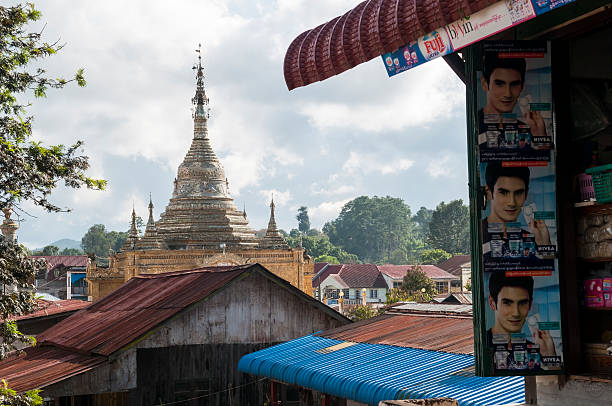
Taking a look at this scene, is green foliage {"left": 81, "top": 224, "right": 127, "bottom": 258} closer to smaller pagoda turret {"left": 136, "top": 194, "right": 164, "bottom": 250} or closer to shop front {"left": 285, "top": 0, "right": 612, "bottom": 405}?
smaller pagoda turret {"left": 136, "top": 194, "right": 164, "bottom": 250}

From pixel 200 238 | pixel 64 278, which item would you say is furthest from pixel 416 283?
pixel 64 278

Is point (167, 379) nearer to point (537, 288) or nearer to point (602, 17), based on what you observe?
point (537, 288)

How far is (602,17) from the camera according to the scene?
21.4 ft

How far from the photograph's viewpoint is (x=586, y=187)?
6.66m

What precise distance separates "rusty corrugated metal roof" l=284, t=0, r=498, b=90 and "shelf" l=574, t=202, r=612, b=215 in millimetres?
1847

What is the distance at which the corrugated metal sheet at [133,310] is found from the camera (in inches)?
628

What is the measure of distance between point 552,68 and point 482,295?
76.4 inches

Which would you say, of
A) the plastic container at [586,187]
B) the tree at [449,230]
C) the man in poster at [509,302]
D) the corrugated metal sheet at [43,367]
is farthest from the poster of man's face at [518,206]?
the tree at [449,230]

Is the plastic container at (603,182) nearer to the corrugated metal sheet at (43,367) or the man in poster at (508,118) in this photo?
the man in poster at (508,118)

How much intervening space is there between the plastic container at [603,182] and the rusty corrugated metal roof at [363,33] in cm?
160

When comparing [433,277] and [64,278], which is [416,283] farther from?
[64,278]

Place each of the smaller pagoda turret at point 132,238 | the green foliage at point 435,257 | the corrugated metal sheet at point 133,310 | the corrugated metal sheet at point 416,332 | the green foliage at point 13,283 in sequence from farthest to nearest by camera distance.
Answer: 1. the green foliage at point 435,257
2. the smaller pagoda turret at point 132,238
3. the corrugated metal sheet at point 133,310
4. the corrugated metal sheet at point 416,332
5. the green foliage at point 13,283

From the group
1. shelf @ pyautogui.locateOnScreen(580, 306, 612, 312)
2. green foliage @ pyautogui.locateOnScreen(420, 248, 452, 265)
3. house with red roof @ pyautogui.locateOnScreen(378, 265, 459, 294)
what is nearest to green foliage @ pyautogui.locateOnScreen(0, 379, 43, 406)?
shelf @ pyautogui.locateOnScreen(580, 306, 612, 312)

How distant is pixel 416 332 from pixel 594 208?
6986 mm
